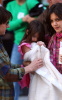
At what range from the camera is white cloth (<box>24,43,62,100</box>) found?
1875mm

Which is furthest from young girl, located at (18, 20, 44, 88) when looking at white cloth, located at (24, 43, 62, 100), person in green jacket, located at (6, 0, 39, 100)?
person in green jacket, located at (6, 0, 39, 100)

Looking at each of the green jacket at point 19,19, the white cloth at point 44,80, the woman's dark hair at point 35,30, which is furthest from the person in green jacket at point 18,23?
the white cloth at point 44,80

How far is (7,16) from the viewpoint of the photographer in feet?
6.23

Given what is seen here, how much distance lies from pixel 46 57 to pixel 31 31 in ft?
1.27

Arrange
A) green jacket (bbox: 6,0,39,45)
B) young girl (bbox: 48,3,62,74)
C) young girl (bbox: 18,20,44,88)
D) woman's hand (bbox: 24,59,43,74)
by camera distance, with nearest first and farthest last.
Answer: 1. woman's hand (bbox: 24,59,43,74)
2. young girl (bbox: 48,3,62,74)
3. young girl (bbox: 18,20,44,88)
4. green jacket (bbox: 6,0,39,45)

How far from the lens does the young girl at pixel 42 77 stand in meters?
1.88

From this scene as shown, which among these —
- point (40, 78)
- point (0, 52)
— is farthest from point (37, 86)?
point (0, 52)

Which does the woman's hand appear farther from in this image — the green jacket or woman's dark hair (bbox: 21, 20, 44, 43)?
the green jacket

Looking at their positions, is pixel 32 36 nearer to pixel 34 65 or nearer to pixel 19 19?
pixel 34 65

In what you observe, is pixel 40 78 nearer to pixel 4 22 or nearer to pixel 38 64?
pixel 38 64

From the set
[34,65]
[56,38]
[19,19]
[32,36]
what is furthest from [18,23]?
[34,65]

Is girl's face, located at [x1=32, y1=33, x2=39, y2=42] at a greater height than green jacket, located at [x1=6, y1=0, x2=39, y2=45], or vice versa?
green jacket, located at [x1=6, y1=0, x2=39, y2=45]

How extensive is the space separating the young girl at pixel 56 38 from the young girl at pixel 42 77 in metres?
0.10

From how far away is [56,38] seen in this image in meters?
2.06
